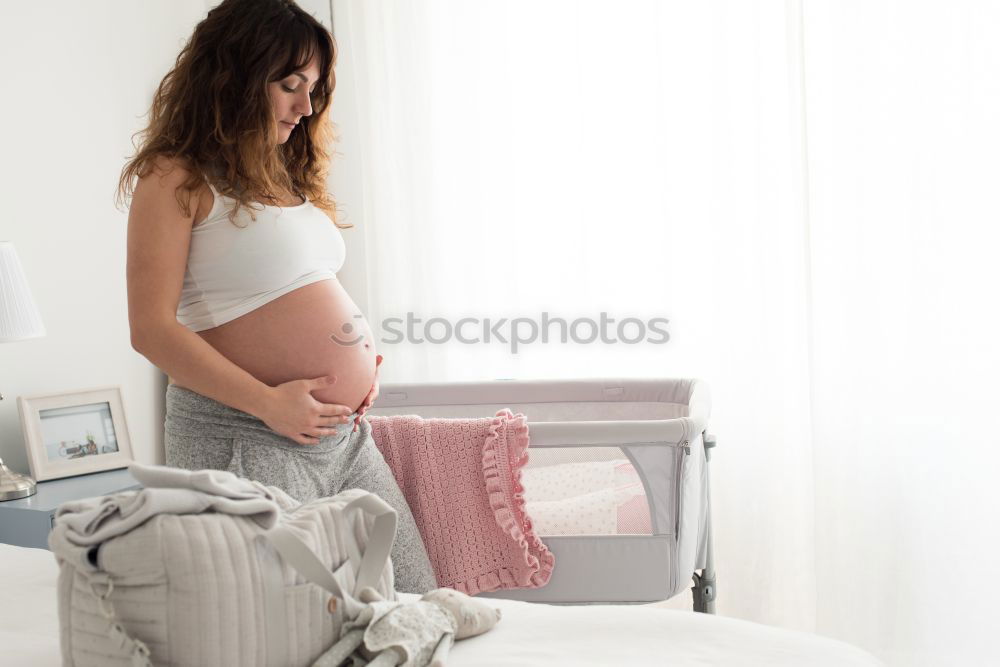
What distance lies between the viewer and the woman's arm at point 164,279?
106 cm

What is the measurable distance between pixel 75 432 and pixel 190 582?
1546 millimetres

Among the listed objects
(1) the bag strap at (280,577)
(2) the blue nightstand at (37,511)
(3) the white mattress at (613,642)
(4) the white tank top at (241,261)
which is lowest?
(2) the blue nightstand at (37,511)

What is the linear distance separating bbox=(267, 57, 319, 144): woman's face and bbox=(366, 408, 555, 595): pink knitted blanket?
499 millimetres

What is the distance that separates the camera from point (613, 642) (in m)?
0.78

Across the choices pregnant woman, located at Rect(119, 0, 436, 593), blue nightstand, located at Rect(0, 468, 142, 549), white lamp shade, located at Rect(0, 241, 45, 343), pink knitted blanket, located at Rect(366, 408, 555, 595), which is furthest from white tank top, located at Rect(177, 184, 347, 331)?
white lamp shade, located at Rect(0, 241, 45, 343)

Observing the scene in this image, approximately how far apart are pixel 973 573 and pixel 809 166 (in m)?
0.99

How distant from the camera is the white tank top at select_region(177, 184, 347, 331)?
1.10 m

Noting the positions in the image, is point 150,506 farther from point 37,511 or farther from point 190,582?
Answer: point 37,511

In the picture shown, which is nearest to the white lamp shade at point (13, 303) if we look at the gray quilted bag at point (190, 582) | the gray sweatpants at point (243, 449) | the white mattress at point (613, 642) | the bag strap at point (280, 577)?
the gray sweatpants at point (243, 449)

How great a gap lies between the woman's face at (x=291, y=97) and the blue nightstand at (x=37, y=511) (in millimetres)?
768

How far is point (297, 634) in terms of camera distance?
706mm

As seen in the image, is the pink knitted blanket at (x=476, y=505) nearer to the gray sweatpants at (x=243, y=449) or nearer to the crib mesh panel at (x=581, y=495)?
the crib mesh panel at (x=581, y=495)

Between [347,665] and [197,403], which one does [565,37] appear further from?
[347,665]

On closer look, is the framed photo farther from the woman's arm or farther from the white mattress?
the white mattress
